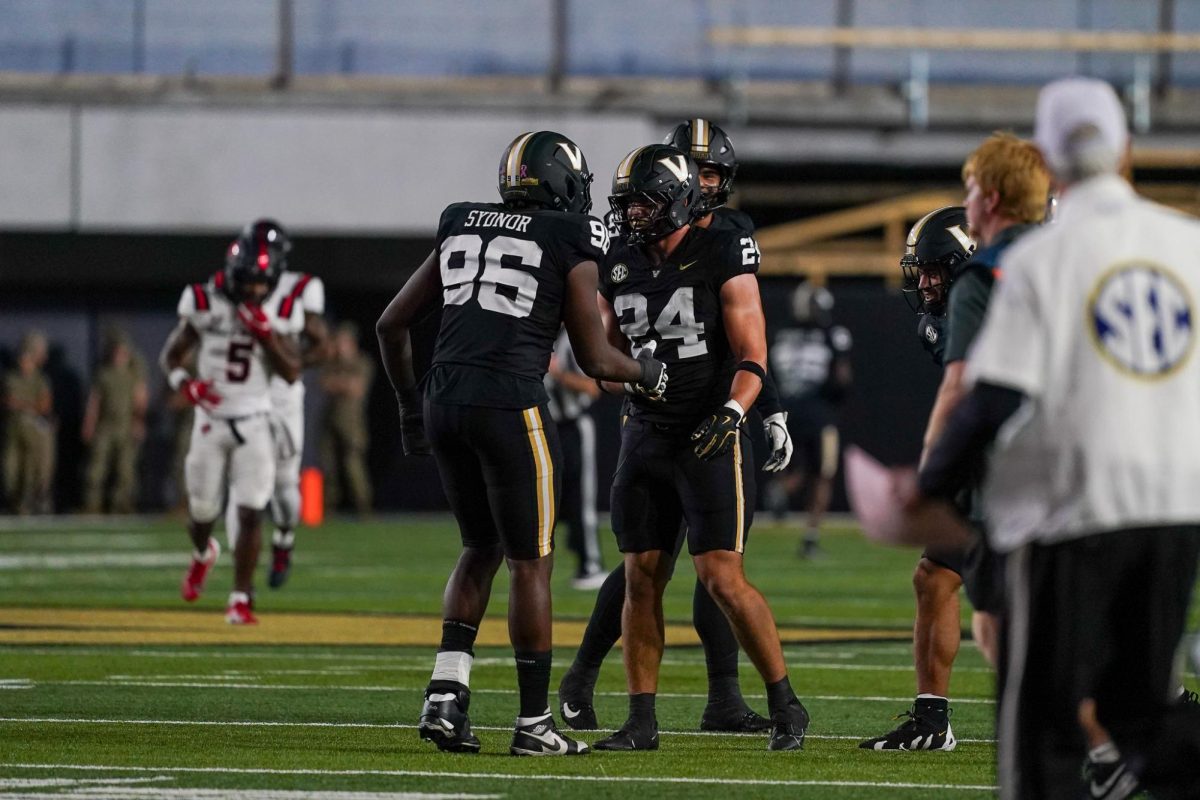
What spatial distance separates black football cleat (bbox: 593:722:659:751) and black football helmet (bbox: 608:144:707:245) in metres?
1.56

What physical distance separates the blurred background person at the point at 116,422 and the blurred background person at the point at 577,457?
9347 millimetres

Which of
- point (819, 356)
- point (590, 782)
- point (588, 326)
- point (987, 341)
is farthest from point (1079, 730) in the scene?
point (819, 356)

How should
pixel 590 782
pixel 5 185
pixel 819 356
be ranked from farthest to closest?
pixel 5 185 → pixel 819 356 → pixel 590 782

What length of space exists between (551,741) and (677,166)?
73.2 inches

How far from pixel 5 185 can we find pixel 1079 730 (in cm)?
1954

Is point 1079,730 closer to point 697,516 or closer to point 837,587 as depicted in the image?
point 697,516

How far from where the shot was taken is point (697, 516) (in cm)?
700

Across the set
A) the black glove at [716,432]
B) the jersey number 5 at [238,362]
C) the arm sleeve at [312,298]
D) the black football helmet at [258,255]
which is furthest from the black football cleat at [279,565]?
the black glove at [716,432]

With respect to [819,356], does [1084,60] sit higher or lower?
higher

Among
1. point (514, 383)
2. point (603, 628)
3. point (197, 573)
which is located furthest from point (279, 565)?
point (514, 383)

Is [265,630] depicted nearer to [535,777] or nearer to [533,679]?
[533,679]

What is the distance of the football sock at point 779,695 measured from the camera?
6953 mm

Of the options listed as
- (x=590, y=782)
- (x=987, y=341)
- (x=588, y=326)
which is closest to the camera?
(x=987, y=341)

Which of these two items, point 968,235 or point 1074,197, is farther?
point 968,235
